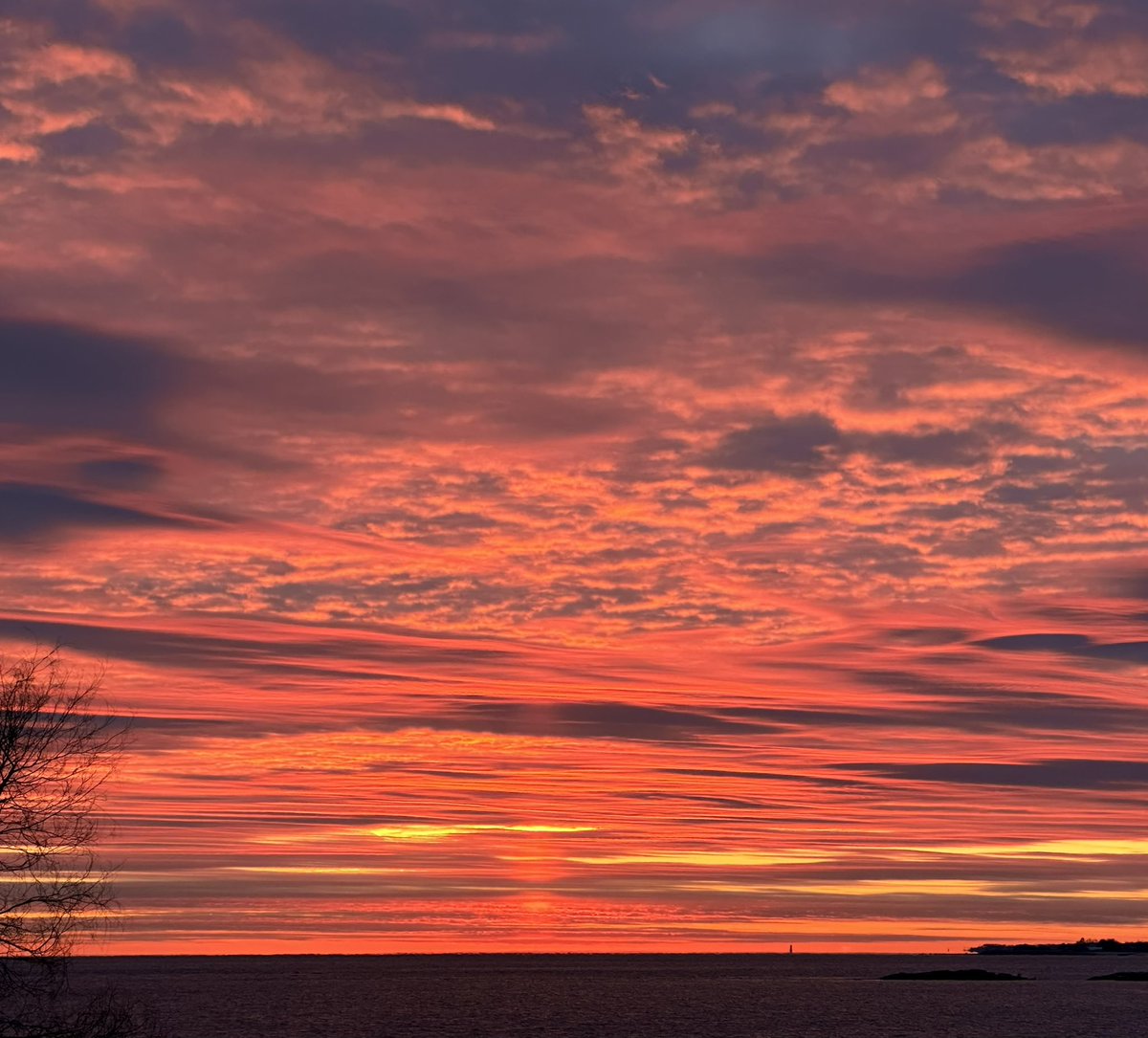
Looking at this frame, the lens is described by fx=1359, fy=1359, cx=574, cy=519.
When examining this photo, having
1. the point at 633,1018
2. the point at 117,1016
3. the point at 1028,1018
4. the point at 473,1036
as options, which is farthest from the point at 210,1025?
the point at 117,1016

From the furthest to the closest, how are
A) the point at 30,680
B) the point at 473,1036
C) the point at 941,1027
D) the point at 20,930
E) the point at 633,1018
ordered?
1. the point at 633,1018
2. the point at 941,1027
3. the point at 473,1036
4. the point at 30,680
5. the point at 20,930

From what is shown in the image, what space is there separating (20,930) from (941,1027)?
164 meters

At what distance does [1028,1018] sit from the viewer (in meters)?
198

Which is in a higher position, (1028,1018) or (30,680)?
(30,680)

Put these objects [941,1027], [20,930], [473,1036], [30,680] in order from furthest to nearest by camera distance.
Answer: [941,1027] < [473,1036] < [30,680] < [20,930]

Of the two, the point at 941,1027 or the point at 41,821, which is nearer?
the point at 41,821

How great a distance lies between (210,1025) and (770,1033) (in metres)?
73.1

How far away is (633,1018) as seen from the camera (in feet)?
644

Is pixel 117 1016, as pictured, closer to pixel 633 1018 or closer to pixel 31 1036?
pixel 31 1036

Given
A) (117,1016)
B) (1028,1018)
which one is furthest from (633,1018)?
(117,1016)

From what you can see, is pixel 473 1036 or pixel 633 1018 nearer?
pixel 473 1036

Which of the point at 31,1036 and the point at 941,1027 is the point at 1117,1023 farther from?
the point at 31,1036

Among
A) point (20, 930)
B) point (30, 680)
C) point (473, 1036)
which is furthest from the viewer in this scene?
point (473, 1036)

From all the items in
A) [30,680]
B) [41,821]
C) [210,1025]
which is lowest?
[210,1025]
